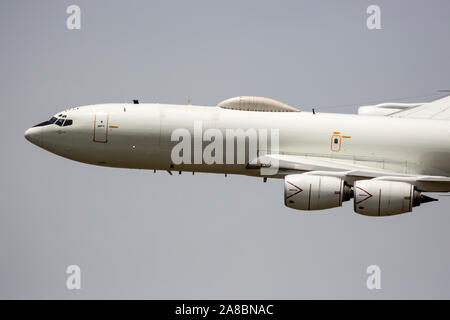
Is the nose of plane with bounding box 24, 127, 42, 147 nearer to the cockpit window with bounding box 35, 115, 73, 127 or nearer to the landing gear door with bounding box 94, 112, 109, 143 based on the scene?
the cockpit window with bounding box 35, 115, 73, 127

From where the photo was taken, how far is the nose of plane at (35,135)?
59.8m

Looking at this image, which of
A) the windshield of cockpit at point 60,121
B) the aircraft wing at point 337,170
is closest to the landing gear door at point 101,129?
the windshield of cockpit at point 60,121

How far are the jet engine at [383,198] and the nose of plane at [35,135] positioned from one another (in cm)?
2089

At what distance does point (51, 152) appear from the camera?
60.0 meters

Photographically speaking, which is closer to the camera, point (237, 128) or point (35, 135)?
point (237, 128)

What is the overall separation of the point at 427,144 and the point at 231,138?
1281cm

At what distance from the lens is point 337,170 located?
57000 mm

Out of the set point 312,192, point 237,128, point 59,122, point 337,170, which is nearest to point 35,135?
point 59,122

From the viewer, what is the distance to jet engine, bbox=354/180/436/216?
55906 mm

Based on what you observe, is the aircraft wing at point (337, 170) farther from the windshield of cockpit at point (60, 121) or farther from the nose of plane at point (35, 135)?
the nose of plane at point (35, 135)

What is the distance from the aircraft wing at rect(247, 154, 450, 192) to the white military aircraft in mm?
63

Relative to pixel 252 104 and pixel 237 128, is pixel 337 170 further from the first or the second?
pixel 252 104

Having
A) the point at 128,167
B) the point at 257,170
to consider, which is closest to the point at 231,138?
the point at 257,170

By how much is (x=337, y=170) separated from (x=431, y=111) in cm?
1090
